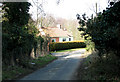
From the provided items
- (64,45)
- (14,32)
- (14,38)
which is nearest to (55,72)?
(14,38)

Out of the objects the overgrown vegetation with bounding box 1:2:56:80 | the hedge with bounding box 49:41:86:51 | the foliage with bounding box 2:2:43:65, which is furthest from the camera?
the hedge with bounding box 49:41:86:51

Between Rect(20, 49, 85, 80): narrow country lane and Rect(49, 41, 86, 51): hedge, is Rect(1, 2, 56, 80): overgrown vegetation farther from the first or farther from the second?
Rect(49, 41, 86, 51): hedge

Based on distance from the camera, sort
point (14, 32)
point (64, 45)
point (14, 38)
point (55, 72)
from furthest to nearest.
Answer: point (64, 45) < point (55, 72) < point (14, 32) < point (14, 38)

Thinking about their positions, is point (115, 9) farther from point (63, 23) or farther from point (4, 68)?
point (63, 23)

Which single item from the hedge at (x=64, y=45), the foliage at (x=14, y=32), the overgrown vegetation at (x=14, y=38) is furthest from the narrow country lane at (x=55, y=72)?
the hedge at (x=64, y=45)

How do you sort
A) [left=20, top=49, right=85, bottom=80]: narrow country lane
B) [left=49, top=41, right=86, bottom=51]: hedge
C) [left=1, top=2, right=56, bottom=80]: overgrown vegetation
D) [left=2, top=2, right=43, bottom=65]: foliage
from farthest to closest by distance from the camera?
[left=49, top=41, right=86, bottom=51]: hedge
[left=2, top=2, right=43, bottom=65]: foliage
[left=1, top=2, right=56, bottom=80]: overgrown vegetation
[left=20, top=49, right=85, bottom=80]: narrow country lane

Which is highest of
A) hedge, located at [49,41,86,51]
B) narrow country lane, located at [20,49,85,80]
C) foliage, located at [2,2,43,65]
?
foliage, located at [2,2,43,65]

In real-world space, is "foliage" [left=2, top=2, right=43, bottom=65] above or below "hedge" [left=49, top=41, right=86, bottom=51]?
above

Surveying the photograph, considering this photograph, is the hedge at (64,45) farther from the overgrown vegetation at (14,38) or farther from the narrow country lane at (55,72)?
the overgrown vegetation at (14,38)

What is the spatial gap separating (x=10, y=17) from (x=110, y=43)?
29.4 ft

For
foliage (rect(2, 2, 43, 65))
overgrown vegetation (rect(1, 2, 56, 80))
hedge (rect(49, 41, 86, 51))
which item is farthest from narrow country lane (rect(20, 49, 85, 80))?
hedge (rect(49, 41, 86, 51))

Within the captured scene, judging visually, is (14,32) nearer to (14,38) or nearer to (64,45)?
(14,38)

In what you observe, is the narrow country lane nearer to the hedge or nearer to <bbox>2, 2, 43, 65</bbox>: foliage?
<bbox>2, 2, 43, 65</bbox>: foliage

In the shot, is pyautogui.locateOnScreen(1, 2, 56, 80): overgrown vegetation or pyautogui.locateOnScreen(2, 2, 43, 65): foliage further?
pyautogui.locateOnScreen(2, 2, 43, 65): foliage
